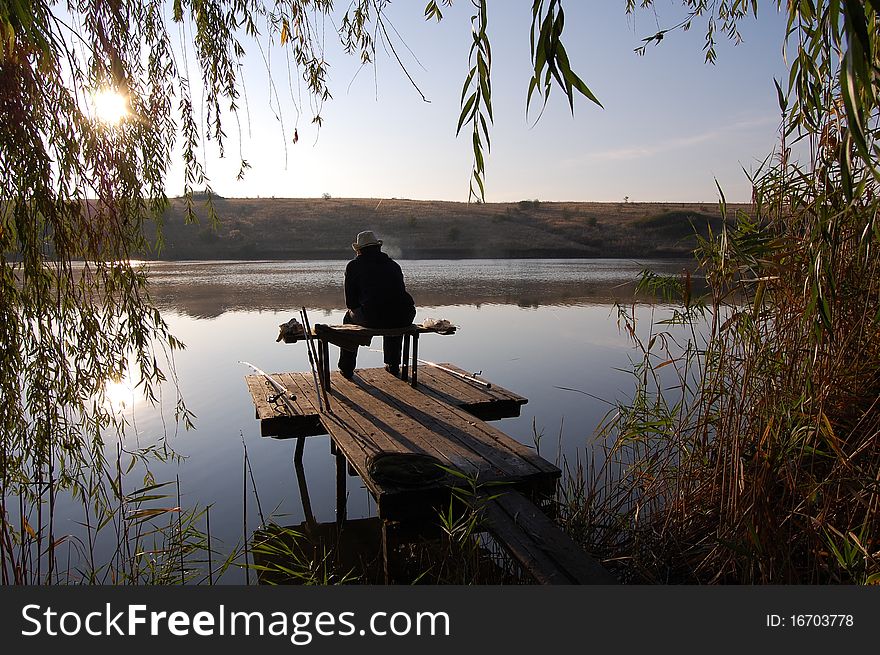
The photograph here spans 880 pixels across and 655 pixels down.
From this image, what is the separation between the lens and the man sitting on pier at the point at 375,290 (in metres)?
6.17

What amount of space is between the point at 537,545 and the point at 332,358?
7.59 meters

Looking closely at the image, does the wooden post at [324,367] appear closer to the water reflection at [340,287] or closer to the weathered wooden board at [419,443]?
the weathered wooden board at [419,443]

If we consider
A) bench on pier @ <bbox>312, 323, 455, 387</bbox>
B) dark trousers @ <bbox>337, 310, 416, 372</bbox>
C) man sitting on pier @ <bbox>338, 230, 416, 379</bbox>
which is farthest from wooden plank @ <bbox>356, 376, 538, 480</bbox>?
man sitting on pier @ <bbox>338, 230, 416, 379</bbox>

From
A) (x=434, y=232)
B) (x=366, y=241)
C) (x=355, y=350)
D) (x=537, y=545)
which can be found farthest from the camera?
(x=434, y=232)

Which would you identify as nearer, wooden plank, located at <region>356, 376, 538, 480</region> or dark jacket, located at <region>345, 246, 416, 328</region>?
wooden plank, located at <region>356, 376, 538, 480</region>

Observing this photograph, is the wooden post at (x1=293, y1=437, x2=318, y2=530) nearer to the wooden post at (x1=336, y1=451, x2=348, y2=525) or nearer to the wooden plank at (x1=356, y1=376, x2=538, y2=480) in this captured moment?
the wooden post at (x1=336, y1=451, x2=348, y2=525)

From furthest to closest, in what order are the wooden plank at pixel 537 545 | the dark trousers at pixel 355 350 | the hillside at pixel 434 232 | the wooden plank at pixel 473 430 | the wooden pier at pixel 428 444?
the hillside at pixel 434 232
the dark trousers at pixel 355 350
the wooden plank at pixel 473 430
the wooden pier at pixel 428 444
the wooden plank at pixel 537 545

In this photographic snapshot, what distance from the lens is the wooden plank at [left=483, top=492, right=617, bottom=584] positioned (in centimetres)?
279

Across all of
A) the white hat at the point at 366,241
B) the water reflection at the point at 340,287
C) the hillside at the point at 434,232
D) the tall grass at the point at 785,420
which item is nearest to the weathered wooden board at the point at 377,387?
the white hat at the point at 366,241

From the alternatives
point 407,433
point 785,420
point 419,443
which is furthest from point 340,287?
point 785,420

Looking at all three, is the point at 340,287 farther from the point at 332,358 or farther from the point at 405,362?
the point at 405,362

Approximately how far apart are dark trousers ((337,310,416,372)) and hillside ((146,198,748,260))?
27.6 metres

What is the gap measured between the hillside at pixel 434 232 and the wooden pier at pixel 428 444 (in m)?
28.4

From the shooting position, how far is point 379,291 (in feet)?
20.3
